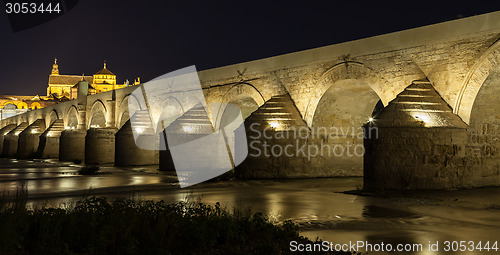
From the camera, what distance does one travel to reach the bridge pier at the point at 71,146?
2539cm

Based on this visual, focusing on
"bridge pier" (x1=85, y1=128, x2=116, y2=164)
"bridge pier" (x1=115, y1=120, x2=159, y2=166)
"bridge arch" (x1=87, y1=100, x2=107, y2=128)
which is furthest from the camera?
"bridge arch" (x1=87, y1=100, x2=107, y2=128)

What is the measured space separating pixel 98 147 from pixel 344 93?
1331 centimetres

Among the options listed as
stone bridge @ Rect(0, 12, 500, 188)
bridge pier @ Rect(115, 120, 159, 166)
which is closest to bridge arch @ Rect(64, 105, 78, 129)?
bridge pier @ Rect(115, 120, 159, 166)

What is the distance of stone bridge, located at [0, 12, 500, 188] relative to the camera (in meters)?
10.0

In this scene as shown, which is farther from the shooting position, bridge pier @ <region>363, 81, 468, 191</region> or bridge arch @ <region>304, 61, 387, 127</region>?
bridge arch @ <region>304, 61, 387, 127</region>

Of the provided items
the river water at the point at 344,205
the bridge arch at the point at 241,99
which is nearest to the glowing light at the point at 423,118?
the river water at the point at 344,205

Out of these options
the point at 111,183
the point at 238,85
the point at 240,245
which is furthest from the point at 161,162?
the point at 240,245

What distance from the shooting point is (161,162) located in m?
17.2

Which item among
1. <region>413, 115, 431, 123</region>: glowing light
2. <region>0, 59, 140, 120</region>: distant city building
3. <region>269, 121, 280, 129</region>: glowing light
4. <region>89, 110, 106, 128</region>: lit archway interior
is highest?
<region>0, 59, 140, 120</region>: distant city building

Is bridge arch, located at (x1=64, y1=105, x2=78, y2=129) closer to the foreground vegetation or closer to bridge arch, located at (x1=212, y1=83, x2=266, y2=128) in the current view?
bridge arch, located at (x1=212, y1=83, x2=266, y2=128)

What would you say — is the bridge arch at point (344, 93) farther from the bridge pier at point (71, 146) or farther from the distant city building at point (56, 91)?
the distant city building at point (56, 91)

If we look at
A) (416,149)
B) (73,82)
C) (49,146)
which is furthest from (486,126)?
(73,82)

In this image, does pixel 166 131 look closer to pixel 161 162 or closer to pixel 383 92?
pixel 161 162

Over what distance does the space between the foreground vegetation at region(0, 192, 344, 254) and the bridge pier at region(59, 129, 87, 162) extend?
21.6 metres
